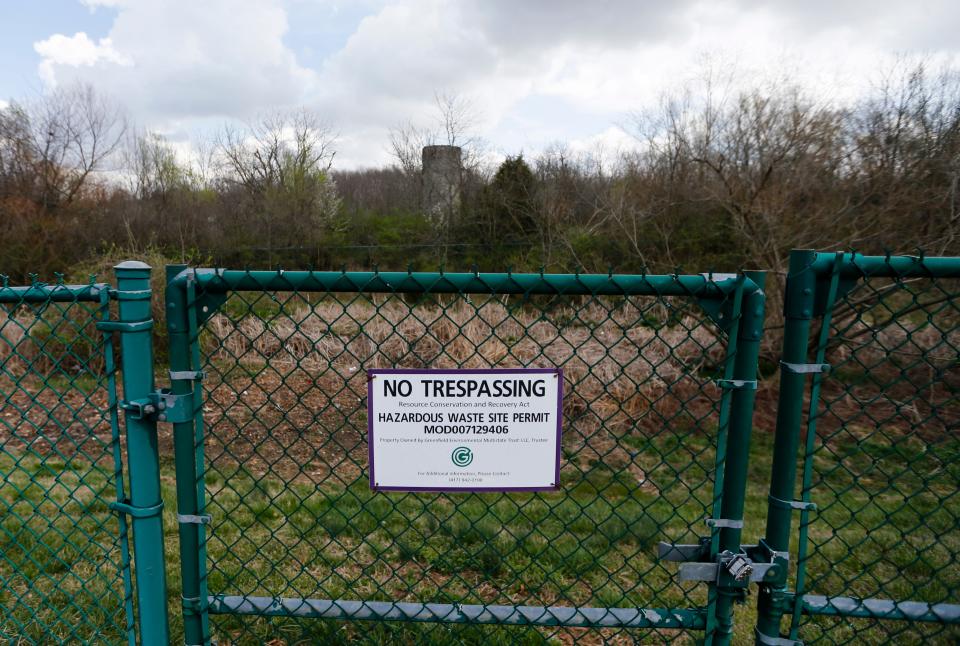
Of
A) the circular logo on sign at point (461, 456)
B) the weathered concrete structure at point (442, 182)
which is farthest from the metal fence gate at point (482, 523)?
the weathered concrete structure at point (442, 182)

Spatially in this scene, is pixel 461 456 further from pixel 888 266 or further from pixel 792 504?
pixel 888 266

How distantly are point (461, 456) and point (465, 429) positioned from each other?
87mm

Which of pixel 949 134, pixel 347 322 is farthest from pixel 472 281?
pixel 949 134

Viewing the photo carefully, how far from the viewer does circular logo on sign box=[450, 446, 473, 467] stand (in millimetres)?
1872

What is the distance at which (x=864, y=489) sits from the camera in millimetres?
4043

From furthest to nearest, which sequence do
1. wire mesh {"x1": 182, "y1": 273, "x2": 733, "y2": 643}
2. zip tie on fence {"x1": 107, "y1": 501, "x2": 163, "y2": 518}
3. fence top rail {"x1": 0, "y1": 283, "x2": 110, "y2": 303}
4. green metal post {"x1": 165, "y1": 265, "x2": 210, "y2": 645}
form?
wire mesh {"x1": 182, "y1": 273, "x2": 733, "y2": 643}
fence top rail {"x1": 0, "y1": 283, "x2": 110, "y2": 303}
zip tie on fence {"x1": 107, "y1": 501, "x2": 163, "y2": 518}
green metal post {"x1": 165, "y1": 265, "x2": 210, "y2": 645}

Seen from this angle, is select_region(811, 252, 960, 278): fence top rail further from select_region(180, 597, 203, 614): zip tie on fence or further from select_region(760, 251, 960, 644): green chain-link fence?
select_region(180, 597, 203, 614): zip tie on fence

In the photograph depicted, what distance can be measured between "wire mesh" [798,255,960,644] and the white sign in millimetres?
760

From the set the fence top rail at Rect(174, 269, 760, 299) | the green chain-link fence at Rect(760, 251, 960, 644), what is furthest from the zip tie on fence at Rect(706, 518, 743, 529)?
the fence top rail at Rect(174, 269, 760, 299)

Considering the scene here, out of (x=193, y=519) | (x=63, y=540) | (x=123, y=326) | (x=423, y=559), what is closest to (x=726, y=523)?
(x=193, y=519)

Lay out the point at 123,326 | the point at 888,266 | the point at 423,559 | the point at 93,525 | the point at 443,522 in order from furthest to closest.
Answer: the point at 93,525 < the point at 423,559 < the point at 443,522 < the point at 123,326 < the point at 888,266

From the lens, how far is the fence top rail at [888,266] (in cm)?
169

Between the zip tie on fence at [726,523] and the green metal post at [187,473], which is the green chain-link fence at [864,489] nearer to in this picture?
the zip tie on fence at [726,523]

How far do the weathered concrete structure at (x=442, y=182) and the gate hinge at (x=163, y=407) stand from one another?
17705 millimetres
